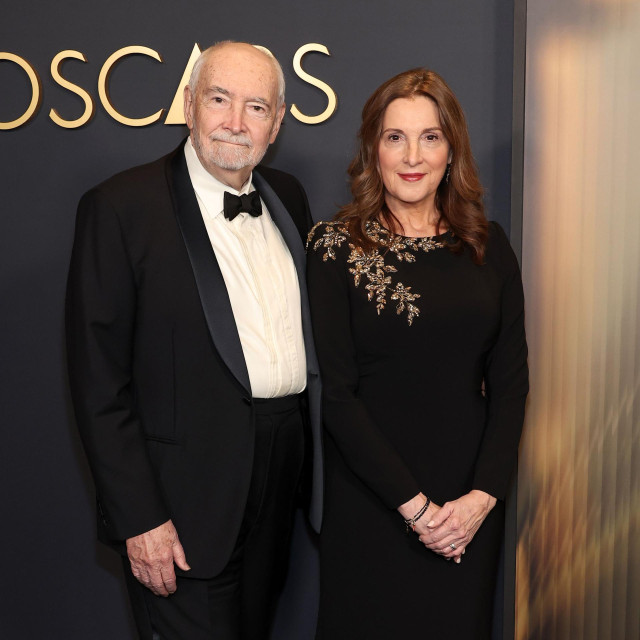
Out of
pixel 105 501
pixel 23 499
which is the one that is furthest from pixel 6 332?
pixel 105 501

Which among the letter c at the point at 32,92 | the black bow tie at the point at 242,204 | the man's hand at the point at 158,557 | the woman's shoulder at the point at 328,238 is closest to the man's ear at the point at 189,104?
the black bow tie at the point at 242,204

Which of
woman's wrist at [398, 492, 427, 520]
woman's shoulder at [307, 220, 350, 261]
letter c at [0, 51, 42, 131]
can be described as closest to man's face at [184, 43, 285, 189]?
woman's shoulder at [307, 220, 350, 261]

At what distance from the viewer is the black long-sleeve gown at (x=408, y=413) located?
80.2 inches

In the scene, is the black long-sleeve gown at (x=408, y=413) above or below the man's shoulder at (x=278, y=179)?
below

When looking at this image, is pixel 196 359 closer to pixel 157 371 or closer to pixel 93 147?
pixel 157 371

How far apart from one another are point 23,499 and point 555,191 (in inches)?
83.4

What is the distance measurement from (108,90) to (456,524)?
5.90ft

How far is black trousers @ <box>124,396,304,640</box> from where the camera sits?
1989 mm

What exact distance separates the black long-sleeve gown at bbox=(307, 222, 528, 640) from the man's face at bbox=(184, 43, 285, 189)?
0.30m

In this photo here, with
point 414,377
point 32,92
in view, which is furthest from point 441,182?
point 32,92

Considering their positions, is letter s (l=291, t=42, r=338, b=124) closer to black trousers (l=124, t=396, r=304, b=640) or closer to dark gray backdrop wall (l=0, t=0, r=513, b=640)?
dark gray backdrop wall (l=0, t=0, r=513, b=640)

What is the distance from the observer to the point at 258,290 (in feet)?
6.54

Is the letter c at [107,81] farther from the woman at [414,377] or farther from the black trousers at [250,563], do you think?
the black trousers at [250,563]

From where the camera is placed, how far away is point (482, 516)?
82.3 inches
